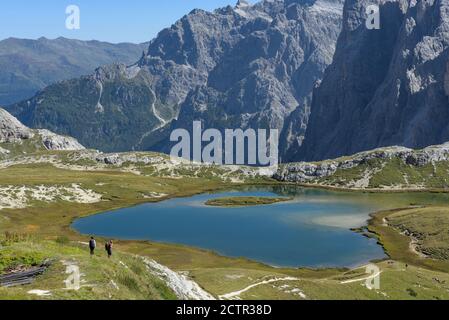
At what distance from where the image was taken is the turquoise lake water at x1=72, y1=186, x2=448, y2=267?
378ft

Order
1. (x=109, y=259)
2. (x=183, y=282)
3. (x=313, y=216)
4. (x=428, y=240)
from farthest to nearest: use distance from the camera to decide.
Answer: (x=313, y=216) < (x=428, y=240) < (x=183, y=282) < (x=109, y=259)

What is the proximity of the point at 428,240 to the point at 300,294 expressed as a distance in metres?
75.6

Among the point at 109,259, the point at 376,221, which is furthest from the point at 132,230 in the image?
the point at 109,259

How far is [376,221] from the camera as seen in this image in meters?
157

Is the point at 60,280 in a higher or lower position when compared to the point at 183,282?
higher

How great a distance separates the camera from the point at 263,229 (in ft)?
480

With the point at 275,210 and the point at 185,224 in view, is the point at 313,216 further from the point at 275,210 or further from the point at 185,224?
the point at 185,224

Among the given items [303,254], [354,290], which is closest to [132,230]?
[303,254]

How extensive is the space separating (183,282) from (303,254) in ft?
210

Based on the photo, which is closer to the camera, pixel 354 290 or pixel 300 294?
pixel 300 294

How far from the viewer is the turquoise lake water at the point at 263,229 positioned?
378 ft
